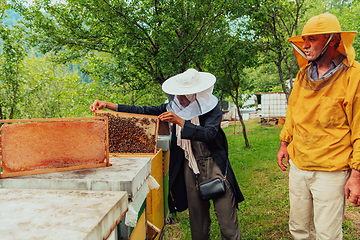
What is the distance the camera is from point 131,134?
2.24 metres

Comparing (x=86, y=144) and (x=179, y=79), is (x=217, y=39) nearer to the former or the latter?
(x=179, y=79)

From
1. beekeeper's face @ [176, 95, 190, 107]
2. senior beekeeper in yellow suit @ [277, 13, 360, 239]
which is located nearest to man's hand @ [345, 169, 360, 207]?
senior beekeeper in yellow suit @ [277, 13, 360, 239]

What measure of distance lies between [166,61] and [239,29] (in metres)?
2.90

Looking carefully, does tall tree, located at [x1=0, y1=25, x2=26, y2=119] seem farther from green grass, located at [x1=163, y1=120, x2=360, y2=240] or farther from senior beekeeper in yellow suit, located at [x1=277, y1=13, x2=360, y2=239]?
senior beekeeper in yellow suit, located at [x1=277, y1=13, x2=360, y2=239]

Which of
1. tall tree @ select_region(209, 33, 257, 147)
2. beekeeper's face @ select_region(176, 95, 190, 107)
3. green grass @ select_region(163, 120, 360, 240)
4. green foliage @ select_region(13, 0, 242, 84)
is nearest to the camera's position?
beekeeper's face @ select_region(176, 95, 190, 107)

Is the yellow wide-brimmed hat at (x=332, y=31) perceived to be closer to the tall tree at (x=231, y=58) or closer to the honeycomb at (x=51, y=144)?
the honeycomb at (x=51, y=144)

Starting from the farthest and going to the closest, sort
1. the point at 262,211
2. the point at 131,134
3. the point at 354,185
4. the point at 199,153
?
1. the point at 262,211
2. the point at 131,134
3. the point at 199,153
4. the point at 354,185

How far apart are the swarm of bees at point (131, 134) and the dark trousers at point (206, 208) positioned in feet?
1.32

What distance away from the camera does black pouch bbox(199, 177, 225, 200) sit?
6.48 ft

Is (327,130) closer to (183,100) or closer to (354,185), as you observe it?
(354,185)

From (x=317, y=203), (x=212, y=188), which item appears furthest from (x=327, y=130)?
(x=212, y=188)

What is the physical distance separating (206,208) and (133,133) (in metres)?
0.95

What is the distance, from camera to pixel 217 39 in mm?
6070

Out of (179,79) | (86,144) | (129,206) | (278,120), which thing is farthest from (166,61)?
(278,120)
